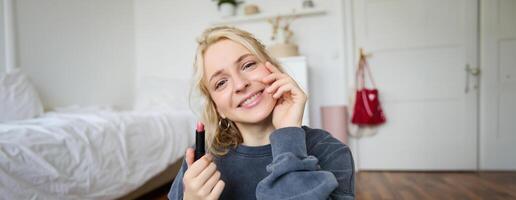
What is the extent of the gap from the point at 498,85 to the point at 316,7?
1554 millimetres

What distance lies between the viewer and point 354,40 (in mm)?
2561

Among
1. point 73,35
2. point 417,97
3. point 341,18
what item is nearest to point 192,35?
point 73,35

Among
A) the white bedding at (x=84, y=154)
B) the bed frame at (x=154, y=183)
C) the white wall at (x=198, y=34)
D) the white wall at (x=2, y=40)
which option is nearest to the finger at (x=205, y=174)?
the white bedding at (x=84, y=154)

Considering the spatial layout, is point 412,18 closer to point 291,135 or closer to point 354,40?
point 354,40

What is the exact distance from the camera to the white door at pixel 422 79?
2387 mm

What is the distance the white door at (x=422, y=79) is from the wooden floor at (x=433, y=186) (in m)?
0.17

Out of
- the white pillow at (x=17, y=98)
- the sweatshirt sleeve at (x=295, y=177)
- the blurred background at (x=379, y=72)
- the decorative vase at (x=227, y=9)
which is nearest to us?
the sweatshirt sleeve at (x=295, y=177)

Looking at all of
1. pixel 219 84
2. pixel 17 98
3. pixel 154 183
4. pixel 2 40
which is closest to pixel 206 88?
pixel 219 84

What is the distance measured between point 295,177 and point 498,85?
263 cm

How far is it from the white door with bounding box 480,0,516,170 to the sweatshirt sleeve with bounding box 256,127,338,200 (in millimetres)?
2537

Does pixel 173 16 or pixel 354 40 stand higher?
pixel 173 16

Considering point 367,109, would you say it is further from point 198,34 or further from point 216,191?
point 216,191

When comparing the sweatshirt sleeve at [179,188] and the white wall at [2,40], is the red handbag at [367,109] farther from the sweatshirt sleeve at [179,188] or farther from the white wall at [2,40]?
the white wall at [2,40]

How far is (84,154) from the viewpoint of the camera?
4.07ft
